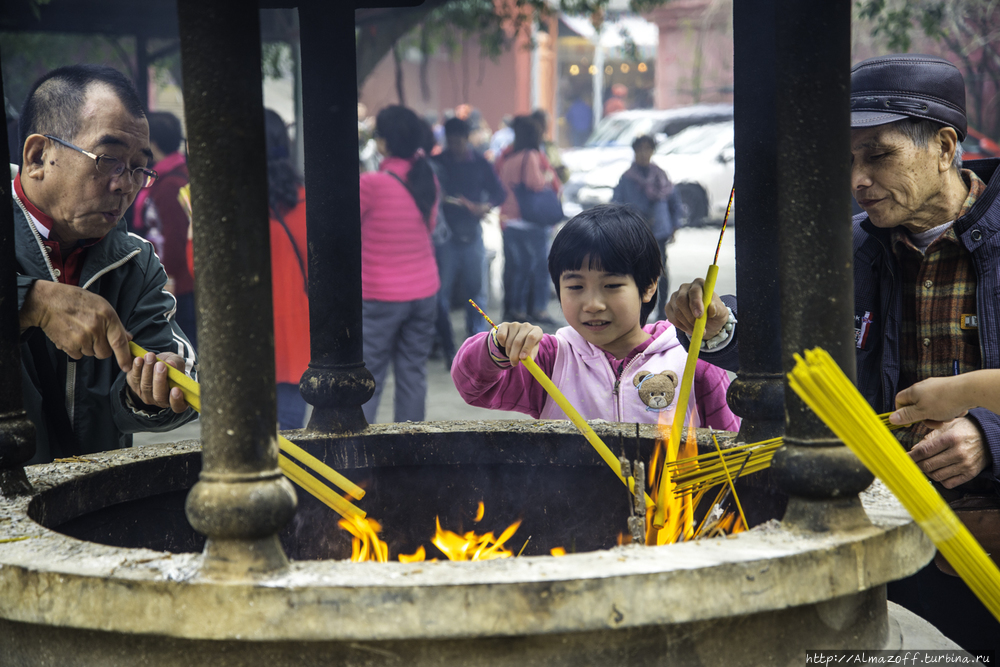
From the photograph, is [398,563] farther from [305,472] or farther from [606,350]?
[606,350]

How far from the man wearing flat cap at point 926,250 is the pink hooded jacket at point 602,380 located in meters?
0.37

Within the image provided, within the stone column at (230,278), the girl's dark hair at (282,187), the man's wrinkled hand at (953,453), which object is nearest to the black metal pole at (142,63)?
the girl's dark hair at (282,187)

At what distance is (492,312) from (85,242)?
23.8ft

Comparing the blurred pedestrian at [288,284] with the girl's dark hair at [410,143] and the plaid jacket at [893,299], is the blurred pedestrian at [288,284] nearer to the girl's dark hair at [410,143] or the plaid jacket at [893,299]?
the girl's dark hair at [410,143]

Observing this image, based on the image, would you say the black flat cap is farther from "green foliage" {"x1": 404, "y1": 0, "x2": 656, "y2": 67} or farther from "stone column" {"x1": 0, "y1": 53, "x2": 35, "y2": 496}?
"green foliage" {"x1": 404, "y1": 0, "x2": 656, "y2": 67}

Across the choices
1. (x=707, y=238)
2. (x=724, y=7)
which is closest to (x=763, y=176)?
(x=707, y=238)

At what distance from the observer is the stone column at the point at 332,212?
2445 mm

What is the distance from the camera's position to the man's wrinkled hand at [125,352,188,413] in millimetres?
1939

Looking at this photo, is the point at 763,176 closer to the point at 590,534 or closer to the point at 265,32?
the point at 590,534

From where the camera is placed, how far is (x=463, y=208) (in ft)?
25.1

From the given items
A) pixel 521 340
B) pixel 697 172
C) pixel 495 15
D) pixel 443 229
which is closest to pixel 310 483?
pixel 521 340

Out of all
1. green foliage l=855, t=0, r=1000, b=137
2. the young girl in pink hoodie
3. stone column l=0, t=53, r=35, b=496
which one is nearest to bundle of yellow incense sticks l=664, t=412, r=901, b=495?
the young girl in pink hoodie

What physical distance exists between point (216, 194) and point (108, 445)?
1.31 m

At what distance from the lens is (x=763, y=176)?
218cm
